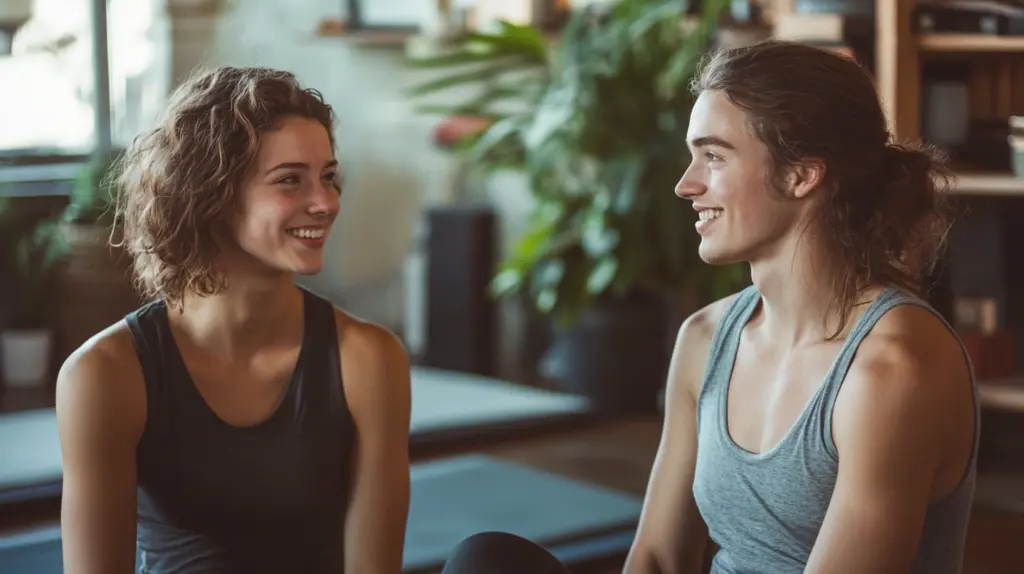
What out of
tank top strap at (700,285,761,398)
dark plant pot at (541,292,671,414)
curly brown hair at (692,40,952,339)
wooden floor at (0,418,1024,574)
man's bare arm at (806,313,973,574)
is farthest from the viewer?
dark plant pot at (541,292,671,414)

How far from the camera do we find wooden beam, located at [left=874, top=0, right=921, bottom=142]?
3113 millimetres

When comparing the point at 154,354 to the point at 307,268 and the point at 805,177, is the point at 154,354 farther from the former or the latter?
the point at 805,177

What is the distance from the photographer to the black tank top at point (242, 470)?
5.22 ft

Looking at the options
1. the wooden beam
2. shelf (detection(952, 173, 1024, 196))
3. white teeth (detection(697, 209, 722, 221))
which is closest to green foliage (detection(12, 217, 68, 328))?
the wooden beam

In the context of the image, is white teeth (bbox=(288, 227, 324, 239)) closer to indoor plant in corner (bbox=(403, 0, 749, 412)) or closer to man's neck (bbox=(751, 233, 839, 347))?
man's neck (bbox=(751, 233, 839, 347))

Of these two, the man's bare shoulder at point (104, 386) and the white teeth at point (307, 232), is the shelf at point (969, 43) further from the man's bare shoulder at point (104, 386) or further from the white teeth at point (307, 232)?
the man's bare shoulder at point (104, 386)

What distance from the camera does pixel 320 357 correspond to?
1644 mm

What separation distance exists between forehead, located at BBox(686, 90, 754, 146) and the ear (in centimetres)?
6

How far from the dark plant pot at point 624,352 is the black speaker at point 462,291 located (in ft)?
1.99

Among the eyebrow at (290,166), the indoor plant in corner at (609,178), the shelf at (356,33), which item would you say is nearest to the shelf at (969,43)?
the indoor plant in corner at (609,178)

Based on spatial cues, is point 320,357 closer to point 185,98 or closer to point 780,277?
point 185,98

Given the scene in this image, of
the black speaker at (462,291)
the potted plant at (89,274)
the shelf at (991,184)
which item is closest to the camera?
the shelf at (991,184)

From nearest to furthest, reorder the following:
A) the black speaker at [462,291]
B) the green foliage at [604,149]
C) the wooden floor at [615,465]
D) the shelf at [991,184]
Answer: the wooden floor at [615,465], the shelf at [991,184], the green foliage at [604,149], the black speaker at [462,291]

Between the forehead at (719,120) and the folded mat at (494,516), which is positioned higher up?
the forehead at (719,120)
